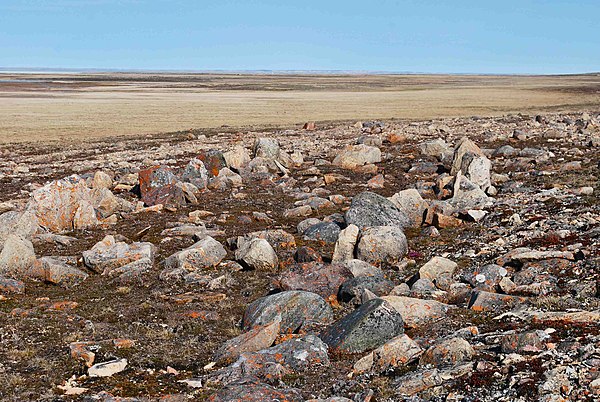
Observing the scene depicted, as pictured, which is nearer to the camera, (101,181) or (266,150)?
(101,181)

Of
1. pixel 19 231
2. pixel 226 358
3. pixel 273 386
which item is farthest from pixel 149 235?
pixel 273 386

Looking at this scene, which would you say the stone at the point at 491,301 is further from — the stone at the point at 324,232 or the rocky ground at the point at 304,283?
the stone at the point at 324,232

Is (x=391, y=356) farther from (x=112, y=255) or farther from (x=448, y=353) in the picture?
(x=112, y=255)

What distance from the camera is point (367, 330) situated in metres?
11.0

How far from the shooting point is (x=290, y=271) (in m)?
14.9

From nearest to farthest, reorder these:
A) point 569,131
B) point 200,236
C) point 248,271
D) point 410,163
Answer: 1. point 248,271
2. point 200,236
3. point 410,163
4. point 569,131

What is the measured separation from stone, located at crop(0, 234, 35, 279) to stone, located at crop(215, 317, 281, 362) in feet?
24.1

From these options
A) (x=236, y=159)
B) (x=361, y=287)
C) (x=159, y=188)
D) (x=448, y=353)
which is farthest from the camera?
(x=236, y=159)

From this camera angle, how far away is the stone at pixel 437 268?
1452 cm

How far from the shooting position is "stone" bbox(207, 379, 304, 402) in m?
9.02

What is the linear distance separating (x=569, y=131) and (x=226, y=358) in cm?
3222

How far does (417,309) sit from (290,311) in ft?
A: 8.43

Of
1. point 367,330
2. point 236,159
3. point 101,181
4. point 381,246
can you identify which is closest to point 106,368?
point 367,330

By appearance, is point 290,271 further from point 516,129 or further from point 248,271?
point 516,129
